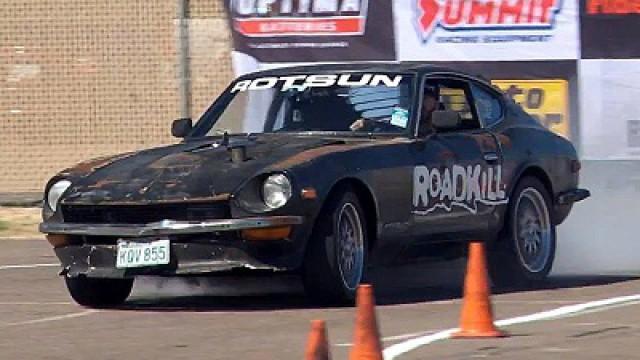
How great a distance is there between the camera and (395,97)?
11539 millimetres

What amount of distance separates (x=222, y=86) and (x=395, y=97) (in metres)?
9.89

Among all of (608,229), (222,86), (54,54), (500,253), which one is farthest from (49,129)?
(500,253)

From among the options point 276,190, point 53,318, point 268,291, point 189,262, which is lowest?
point 268,291

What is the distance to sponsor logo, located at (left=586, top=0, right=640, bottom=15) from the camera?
61.3ft

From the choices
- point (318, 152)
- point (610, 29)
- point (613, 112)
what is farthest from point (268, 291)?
point (610, 29)

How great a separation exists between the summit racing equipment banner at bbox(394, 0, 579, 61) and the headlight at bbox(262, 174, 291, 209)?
941 centimetres

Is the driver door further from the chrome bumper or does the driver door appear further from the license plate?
the license plate

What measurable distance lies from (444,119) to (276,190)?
5.39 ft

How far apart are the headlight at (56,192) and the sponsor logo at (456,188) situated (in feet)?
7.20

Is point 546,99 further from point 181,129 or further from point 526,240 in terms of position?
point 181,129

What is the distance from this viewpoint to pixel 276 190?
33.2 ft

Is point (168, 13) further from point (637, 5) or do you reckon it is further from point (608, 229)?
point (608, 229)

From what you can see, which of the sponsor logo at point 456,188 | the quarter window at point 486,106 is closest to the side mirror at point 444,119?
the sponsor logo at point 456,188

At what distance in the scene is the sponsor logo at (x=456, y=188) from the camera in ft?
36.6
